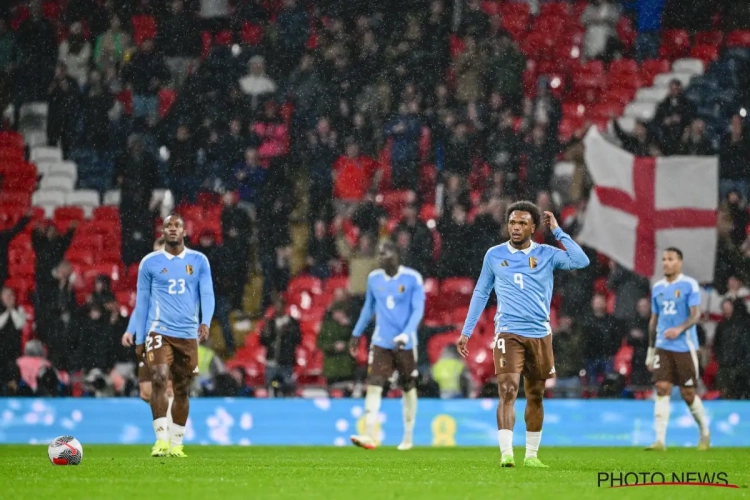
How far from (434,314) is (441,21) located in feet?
16.5

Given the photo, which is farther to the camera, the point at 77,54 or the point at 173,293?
the point at 77,54

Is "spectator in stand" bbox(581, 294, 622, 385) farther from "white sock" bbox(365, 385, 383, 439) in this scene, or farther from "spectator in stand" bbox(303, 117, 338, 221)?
"white sock" bbox(365, 385, 383, 439)

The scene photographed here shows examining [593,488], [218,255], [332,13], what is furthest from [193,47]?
[593,488]

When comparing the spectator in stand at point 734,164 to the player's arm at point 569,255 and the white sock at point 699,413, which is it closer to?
the white sock at point 699,413

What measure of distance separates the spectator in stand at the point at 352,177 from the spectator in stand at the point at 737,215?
532 centimetres

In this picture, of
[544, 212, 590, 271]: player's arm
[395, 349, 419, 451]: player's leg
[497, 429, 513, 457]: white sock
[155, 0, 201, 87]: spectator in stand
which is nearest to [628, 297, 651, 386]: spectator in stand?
[395, 349, 419, 451]: player's leg

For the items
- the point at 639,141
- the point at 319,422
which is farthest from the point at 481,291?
the point at 639,141

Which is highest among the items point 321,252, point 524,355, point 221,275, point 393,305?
point 321,252

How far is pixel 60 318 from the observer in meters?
18.2

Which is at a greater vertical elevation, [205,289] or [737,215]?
[737,215]

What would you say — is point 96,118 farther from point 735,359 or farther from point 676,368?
point 676,368

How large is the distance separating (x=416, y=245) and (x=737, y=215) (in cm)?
478

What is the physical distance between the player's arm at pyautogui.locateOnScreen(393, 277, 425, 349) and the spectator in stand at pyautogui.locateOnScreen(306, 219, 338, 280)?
5244 millimetres

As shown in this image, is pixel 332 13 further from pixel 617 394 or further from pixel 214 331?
pixel 617 394
